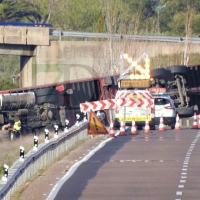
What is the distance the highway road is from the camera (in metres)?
→ 16.1

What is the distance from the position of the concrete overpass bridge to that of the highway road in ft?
94.3

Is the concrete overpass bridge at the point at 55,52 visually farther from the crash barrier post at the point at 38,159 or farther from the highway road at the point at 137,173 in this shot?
the highway road at the point at 137,173

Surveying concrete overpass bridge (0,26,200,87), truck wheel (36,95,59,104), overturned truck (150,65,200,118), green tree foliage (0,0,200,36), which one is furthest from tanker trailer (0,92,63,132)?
green tree foliage (0,0,200,36)

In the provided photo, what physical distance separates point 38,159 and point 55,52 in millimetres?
40872

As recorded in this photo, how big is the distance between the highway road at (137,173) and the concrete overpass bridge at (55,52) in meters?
28.7

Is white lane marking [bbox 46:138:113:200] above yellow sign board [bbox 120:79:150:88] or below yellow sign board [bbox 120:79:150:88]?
below

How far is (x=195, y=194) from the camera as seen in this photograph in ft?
52.2

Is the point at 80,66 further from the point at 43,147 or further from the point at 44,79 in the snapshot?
the point at 43,147

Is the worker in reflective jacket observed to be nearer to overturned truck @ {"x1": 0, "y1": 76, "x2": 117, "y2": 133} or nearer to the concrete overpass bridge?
overturned truck @ {"x1": 0, "y1": 76, "x2": 117, "y2": 133}

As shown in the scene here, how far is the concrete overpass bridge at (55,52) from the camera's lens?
2169 inches

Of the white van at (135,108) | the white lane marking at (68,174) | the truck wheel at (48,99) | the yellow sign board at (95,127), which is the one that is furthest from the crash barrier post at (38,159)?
the truck wheel at (48,99)

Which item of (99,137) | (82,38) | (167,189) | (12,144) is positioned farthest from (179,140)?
(82,38)

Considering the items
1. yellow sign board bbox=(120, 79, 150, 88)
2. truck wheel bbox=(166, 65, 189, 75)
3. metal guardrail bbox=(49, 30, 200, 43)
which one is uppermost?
metal guardrail bbox=(49, 30, 200, 43)

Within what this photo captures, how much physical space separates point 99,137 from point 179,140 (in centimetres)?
291
